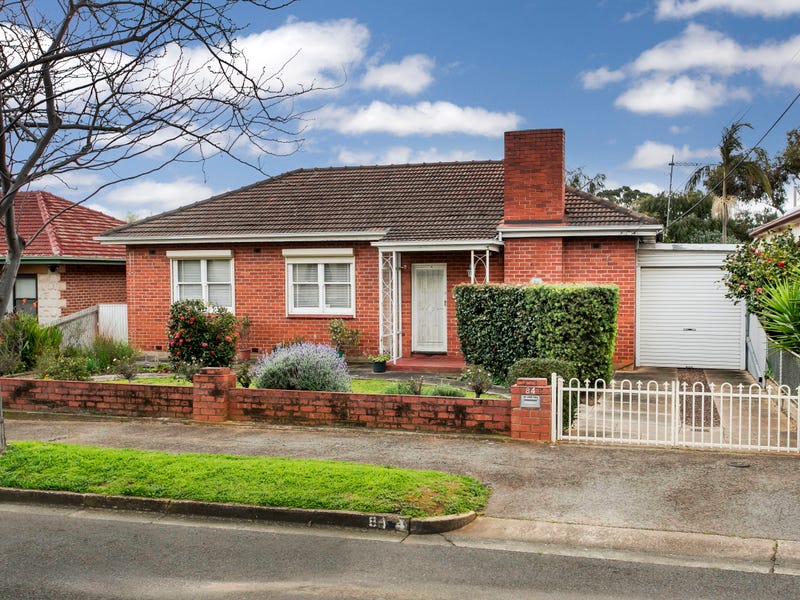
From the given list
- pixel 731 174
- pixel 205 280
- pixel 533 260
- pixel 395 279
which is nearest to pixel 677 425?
pixel 533 260

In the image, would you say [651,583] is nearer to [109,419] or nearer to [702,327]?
[109,419]

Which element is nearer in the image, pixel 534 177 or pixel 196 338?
pixel 196 338

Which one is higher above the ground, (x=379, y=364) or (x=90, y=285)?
(x=90, y=285)

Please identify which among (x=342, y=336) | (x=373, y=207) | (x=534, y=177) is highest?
(x=534, y=177)

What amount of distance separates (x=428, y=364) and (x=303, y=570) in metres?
11.5

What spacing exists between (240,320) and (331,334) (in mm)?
2495

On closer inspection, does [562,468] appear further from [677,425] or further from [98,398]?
[98,398]

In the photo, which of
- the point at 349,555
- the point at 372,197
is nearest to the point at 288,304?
the point at 372,197

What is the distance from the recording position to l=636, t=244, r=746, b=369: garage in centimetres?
1772

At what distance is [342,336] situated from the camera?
18734 mm

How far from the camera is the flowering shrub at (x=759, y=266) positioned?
13359mm

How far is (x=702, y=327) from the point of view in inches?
703

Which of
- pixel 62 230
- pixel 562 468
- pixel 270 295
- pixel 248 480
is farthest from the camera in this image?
pixel 62 230

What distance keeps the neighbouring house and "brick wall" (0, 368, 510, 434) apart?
10569 millimetres
